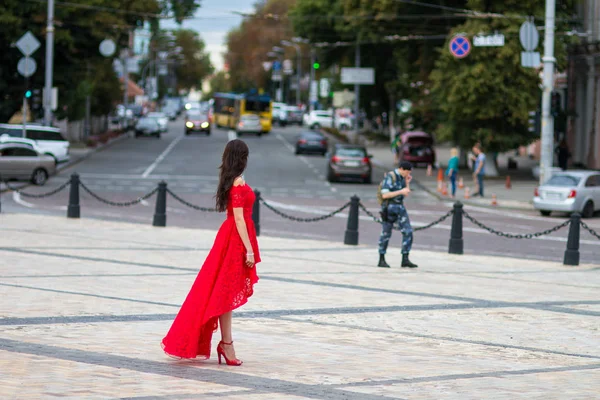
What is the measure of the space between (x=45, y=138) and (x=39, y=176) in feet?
25.7

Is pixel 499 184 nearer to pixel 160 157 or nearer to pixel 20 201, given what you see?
pixel 160 157

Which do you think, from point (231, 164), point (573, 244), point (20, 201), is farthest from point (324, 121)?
point (231, 164)

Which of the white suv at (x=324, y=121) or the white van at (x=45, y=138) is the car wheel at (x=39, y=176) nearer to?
the white van at (x=45, y=138)

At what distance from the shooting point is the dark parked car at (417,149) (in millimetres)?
56938

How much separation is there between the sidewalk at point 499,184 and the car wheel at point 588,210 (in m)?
2.99

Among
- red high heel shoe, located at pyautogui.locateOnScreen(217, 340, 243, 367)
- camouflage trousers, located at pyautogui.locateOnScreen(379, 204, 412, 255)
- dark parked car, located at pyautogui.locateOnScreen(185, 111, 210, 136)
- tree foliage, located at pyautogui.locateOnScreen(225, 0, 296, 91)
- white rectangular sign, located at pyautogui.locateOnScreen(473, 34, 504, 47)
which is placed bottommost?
red high heel shoe, located at pyautogui.locateOnScreen(217, 340, 243, 367)

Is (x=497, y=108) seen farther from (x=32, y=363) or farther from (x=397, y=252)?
(x=32, y=363)

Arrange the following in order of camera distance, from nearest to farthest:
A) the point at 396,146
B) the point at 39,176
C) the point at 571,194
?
the point at 571,194, the point at 39,176, the point at 396,146

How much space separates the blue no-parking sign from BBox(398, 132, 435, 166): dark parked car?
9.96 meters

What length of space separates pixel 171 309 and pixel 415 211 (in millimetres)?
22499

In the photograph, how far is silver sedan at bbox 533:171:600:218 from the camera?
33906 millimetres

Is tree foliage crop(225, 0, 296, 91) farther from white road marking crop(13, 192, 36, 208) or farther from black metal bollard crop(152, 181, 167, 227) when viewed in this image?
black metal bollard crop(152, 181, 167, 227)

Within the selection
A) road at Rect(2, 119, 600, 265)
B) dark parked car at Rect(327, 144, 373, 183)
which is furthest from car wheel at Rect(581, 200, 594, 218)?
dark parked car at Rect(327, 144, 373, 183)

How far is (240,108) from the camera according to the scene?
9869 cm
